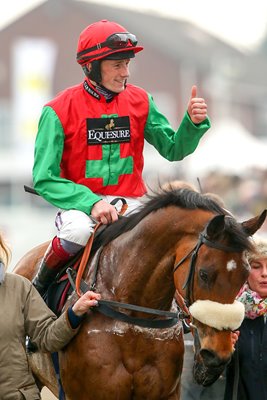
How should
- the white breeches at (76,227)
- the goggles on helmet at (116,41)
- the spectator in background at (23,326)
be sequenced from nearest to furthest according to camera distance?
1. the spectator in background at (23,326)
2. the white breeches at (76,227)
3. the goggles on helmet at (116,41)

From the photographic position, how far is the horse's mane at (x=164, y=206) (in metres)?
6.16

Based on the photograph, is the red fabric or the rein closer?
the rein

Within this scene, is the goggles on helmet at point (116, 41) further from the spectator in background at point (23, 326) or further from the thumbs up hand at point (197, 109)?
the spectator in background at point (23, 326)

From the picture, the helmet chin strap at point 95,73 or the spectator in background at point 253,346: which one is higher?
the helmet chin strap at point 95,73

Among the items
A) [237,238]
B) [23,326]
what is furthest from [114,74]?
[23,326]

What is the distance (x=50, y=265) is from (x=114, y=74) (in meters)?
1.25

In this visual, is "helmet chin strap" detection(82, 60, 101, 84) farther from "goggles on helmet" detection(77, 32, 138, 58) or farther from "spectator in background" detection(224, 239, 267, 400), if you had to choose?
"spectator in background" detection(224, 239, 267, 400)

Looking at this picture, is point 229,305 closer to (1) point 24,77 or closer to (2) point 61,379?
(2) point 61,379

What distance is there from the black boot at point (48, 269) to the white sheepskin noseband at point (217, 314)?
1221 millimetres

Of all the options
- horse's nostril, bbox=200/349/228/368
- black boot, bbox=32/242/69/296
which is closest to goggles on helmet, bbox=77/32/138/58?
black boot, bbox=32/242/69/296

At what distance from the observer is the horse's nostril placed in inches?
225

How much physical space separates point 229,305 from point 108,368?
0.89 meters

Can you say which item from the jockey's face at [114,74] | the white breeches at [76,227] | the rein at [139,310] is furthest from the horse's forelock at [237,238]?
the jockey's face at [114,74]

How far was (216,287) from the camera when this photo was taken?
5.78 metres
